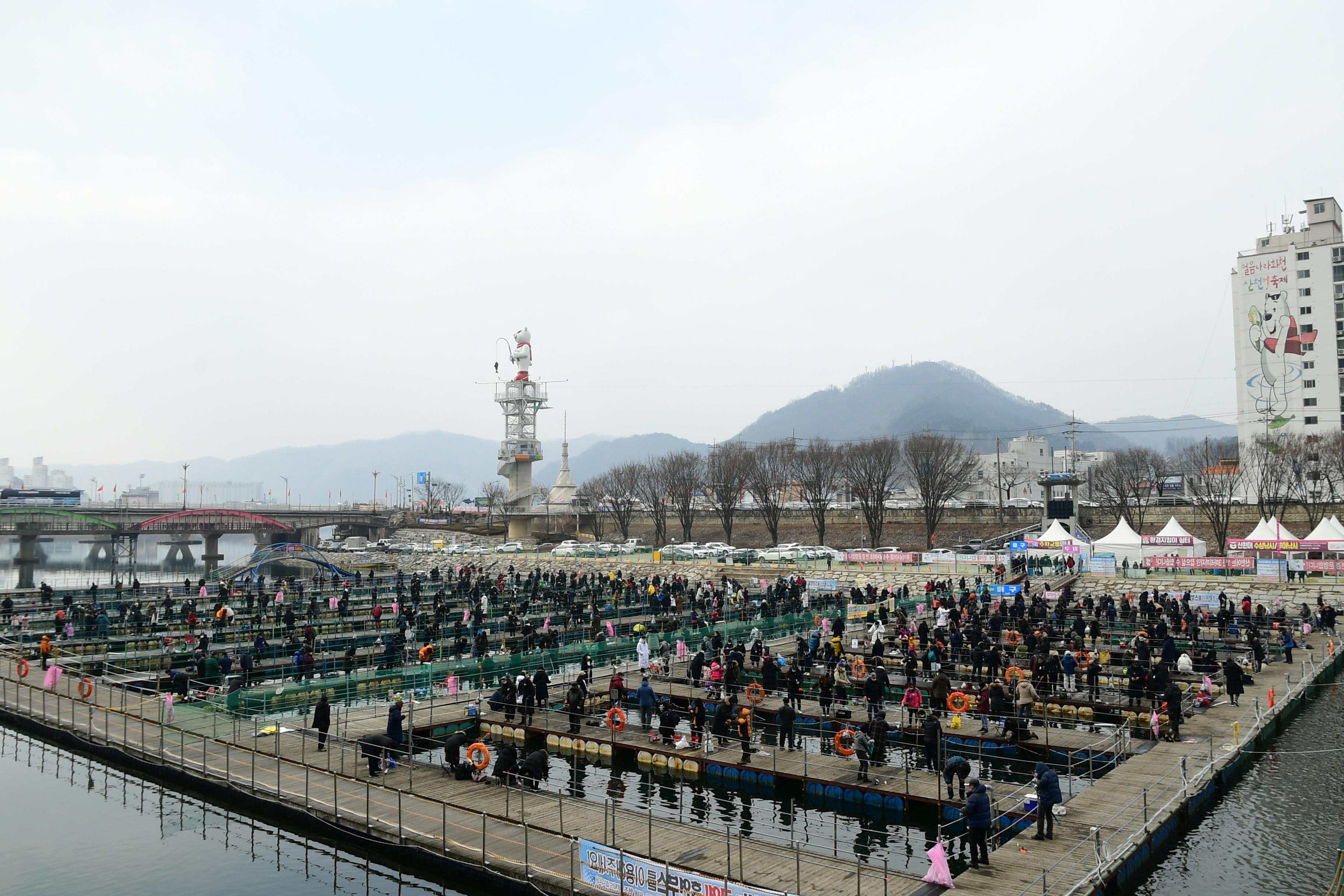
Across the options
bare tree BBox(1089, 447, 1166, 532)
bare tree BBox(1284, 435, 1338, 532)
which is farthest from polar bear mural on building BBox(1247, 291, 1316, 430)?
bare tree BBox(1284, 435, 1338, 532)

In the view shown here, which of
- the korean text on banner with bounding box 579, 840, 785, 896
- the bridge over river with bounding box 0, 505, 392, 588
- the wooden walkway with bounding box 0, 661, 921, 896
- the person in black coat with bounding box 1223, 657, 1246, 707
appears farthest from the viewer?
the bridge over river with bounding box 0, 505, 392, 588

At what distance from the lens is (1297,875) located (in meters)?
15.9

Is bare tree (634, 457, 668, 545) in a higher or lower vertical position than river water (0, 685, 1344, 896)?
higher

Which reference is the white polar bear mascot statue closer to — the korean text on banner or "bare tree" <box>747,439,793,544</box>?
"bare tree" <box>747,439,793,544</box>

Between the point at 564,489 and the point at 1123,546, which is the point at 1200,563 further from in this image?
the point at 564,489

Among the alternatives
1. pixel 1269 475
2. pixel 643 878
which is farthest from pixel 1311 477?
pixel 643 878

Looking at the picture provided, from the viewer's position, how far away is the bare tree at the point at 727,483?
94.4 meters

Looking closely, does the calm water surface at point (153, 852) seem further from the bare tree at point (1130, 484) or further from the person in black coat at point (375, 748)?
the bare tree at point (1130, 484)

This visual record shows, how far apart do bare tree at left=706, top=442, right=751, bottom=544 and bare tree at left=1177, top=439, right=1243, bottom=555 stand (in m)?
43.3

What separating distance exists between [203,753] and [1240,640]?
36.4 m

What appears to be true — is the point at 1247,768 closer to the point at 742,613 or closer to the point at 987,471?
the point at 742,613

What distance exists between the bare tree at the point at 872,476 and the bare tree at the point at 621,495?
26369 mm

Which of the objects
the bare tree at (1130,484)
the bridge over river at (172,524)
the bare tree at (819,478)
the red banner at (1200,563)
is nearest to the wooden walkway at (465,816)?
the red banner at (1200,563)

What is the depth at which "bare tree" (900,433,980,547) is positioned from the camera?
85.4 m
